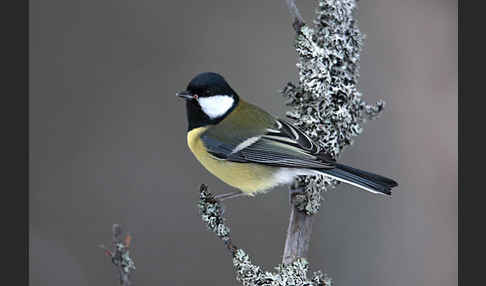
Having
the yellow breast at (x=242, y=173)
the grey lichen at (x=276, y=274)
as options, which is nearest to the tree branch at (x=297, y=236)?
the grey lichen at (x=276, y=274)

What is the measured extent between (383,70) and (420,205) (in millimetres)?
912

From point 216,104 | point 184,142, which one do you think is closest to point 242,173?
point 216,104

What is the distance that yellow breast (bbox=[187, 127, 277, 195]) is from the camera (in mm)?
2680

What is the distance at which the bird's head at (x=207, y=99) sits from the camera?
8.88 ft

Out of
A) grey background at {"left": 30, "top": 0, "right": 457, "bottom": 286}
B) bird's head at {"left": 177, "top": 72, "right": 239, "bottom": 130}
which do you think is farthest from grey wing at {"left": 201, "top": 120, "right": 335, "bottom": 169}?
grey background at {"left": 30, "top": 0, "right": 457, "bottom": 286}

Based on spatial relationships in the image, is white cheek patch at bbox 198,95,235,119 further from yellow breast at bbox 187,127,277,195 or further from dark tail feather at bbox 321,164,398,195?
dark tail feather at bbox 321,164,398,195

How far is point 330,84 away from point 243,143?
1.70ft

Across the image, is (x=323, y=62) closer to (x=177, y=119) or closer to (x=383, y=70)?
(x=383, y=70)

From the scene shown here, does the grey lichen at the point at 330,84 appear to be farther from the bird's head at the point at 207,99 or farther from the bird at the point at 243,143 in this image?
the bird's head at the point at 207,99

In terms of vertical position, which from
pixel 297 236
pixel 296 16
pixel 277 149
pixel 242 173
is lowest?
pixel 297 236

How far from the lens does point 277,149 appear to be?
2.64m

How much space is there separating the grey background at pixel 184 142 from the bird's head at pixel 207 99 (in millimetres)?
806

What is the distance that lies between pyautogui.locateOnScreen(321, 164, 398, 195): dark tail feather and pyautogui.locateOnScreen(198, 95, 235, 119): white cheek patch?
2.25 feet

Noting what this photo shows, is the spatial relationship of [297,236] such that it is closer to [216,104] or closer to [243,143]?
[243,143]
